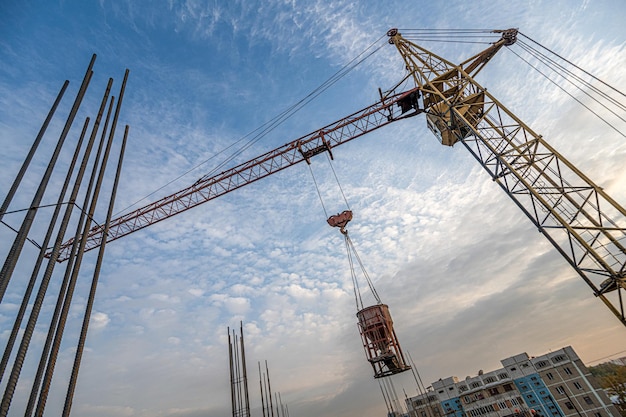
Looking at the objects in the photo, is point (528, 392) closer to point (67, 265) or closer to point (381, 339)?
point (381, 339)

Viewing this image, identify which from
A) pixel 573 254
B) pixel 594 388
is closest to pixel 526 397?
pixel 594 388

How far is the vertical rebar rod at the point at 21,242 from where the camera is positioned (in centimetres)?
389

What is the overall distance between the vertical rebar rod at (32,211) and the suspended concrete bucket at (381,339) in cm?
1014

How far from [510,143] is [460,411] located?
43.8m

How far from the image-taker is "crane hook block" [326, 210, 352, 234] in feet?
53.6

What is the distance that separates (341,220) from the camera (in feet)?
53.7

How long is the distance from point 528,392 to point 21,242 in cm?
5167

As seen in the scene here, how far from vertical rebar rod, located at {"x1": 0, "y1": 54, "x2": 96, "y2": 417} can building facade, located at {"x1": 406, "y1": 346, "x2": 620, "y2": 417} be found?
38690 millimetres

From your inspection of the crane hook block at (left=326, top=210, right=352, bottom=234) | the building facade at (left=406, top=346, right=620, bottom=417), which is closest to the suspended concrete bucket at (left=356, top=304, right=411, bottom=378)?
the crane hook block at (left=326, top=210, right=352, bottom=234)

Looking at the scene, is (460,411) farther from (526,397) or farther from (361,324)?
(361,324)

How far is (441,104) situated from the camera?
16.7m

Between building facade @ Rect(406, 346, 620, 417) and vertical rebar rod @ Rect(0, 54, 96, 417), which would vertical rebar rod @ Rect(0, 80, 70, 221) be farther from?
building facade @ Rect(406, 346, 620, 417)

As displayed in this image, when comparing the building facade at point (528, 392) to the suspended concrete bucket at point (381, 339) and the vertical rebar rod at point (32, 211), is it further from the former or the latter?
the vertical rebar rod at point (32, 211)

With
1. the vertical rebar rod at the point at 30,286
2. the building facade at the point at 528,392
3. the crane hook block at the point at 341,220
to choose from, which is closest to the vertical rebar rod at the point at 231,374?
the crane hook block at the point at 341,220
